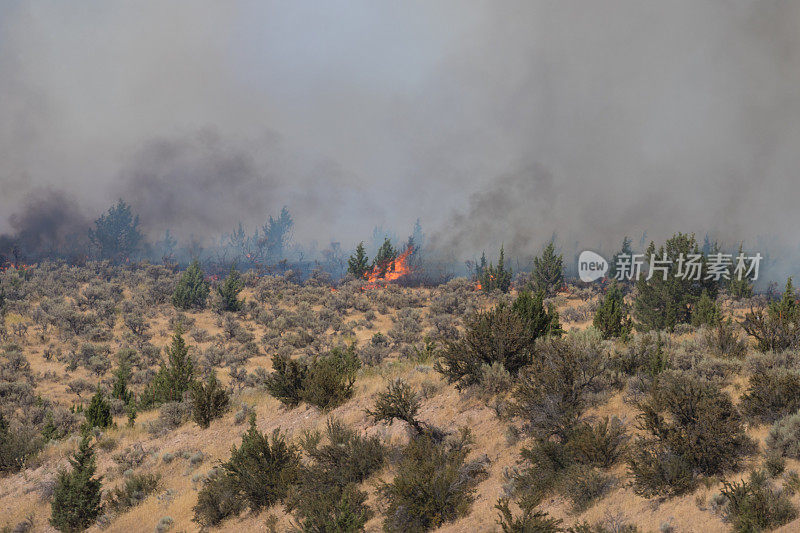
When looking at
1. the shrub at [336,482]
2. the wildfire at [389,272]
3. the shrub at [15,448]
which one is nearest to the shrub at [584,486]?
the shrub at [336,482]

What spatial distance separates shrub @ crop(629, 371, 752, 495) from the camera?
6984 millimetres

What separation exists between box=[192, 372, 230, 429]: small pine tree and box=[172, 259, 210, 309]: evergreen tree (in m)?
30.7

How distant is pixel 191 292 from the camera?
43.4 meters

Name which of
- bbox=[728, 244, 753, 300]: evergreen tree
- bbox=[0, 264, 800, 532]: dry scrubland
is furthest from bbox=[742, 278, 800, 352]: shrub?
bbox=[728, 244, 753, 300]: evergreen tree

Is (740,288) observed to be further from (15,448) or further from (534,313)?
(15,448)

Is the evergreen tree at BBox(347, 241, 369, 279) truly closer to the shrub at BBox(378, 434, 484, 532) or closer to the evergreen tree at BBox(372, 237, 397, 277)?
the evergreen tree at BBox(372, 237, 397, 277)

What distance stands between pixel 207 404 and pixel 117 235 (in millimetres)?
81957

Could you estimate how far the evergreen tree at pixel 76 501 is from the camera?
35.7 feet

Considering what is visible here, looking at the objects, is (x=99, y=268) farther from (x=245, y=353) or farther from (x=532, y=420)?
(x=532, y=420)

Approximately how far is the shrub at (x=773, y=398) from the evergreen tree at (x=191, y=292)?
143 ft

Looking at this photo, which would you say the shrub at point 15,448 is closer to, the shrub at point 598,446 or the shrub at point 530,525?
the shrub at point 530,525

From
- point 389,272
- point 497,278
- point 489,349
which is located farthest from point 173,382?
point 389,272

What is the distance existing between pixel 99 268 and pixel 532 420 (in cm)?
6699

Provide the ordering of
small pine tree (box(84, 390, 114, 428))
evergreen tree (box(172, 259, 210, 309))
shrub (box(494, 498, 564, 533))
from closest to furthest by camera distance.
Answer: shrub (box(494, 498, 564, 533)), small pine tree (box(84, 390, 114, 428)), evergreen tree (box(172, 259, 210, 309))
